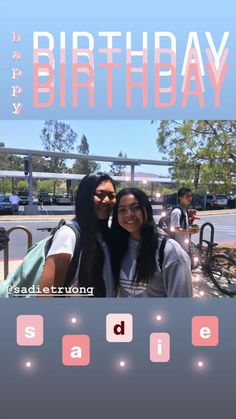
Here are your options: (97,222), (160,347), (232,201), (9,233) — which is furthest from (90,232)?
(232,201)

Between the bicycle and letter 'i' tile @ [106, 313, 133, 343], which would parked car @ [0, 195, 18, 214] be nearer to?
letter 'i' tile @ [106, 313, 133, 343]

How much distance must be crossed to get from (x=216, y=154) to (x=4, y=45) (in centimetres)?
117

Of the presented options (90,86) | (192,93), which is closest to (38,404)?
(90,86)

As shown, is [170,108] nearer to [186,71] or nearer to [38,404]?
[186,71]

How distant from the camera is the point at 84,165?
141 cm

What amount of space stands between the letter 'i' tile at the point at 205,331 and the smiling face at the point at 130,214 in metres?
0.47

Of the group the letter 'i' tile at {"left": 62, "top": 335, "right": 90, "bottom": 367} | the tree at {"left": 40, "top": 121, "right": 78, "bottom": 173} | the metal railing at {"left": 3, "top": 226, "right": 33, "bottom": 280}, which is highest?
the tree at {"left": 40, "top": 121, "right": 78, "bottom": 173}

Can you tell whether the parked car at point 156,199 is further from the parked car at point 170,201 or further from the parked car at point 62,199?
the parked car at point 62,199

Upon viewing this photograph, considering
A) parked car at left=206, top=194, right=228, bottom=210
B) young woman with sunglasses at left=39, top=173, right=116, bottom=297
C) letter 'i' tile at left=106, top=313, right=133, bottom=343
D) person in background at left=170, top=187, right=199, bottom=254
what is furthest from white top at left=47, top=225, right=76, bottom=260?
parked car at left=206, top=194, right=228, bottom=210

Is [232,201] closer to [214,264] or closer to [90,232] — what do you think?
[214,264]

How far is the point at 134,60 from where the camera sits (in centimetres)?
147

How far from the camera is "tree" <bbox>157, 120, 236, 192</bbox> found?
1.63m

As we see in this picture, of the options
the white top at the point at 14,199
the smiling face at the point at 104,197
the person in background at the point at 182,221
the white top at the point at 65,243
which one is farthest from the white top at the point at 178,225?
the white top at the point at 14,199

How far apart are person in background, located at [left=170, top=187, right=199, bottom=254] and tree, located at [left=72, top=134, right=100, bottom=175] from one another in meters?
0.40
